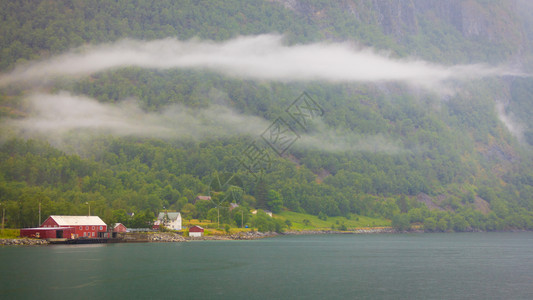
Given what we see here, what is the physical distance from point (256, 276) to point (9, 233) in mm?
69009

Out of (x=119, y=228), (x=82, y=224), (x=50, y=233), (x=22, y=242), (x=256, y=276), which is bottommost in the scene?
(x=256, y=276)

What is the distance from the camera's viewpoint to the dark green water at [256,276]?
53312 millimetres

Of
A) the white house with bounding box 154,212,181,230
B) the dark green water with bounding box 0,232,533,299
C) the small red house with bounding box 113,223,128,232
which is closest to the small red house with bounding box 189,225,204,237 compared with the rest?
the white house with bounding box 154,212,181,230

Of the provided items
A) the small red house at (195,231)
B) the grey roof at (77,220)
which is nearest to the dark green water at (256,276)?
the grey roof at (77,220)

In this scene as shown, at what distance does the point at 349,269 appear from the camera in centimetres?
7356

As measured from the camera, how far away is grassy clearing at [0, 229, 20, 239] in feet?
354

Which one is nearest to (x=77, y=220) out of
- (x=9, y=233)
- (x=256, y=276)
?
(x=9, y=233)

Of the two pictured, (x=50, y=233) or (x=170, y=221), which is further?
(x=170, y=221)

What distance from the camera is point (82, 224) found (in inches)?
4791

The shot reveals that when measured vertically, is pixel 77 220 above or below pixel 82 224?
above

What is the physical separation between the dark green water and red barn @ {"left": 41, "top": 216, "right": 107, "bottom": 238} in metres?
28.7

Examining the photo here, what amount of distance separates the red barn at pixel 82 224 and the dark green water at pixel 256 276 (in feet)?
94.2

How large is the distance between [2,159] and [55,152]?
18.9 metres

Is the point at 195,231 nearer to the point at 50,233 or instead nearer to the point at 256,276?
the point at 50,233
